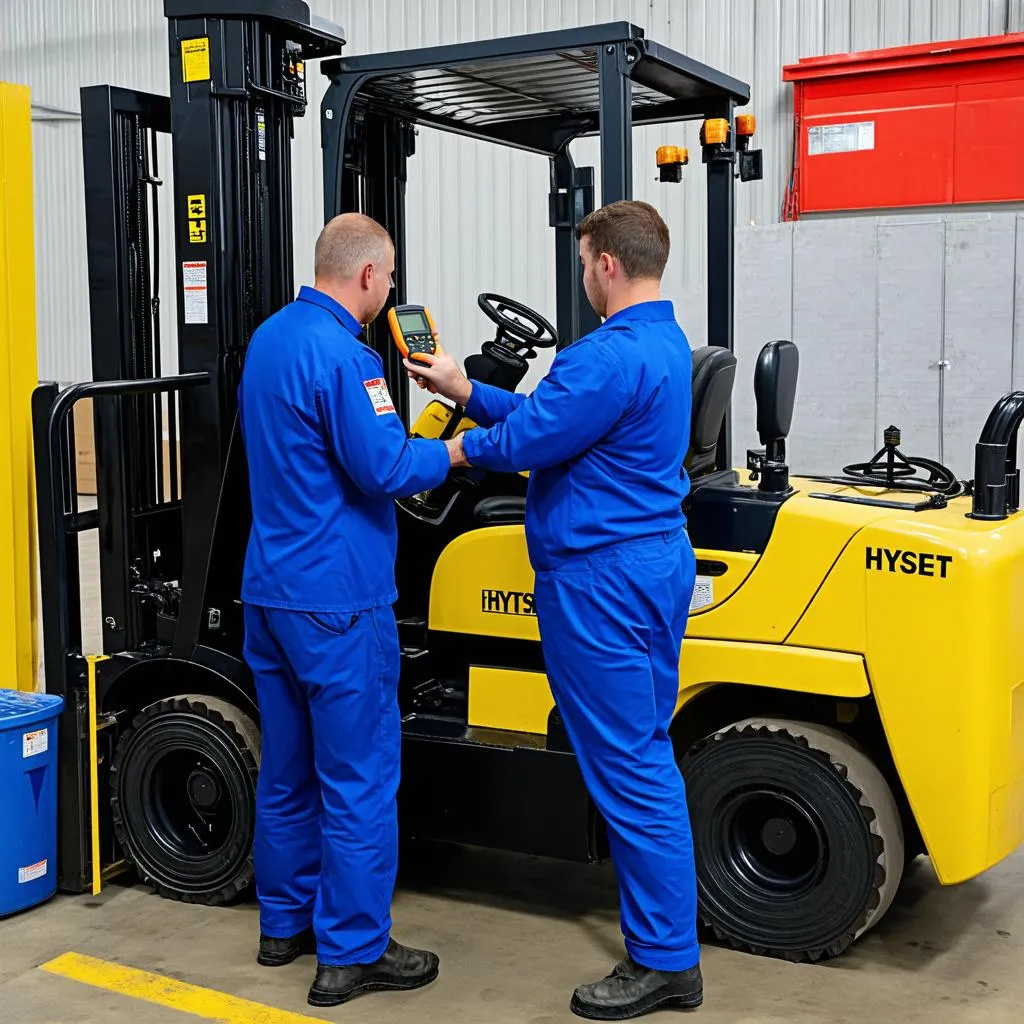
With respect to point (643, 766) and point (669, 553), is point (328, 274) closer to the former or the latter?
point (669, 553)

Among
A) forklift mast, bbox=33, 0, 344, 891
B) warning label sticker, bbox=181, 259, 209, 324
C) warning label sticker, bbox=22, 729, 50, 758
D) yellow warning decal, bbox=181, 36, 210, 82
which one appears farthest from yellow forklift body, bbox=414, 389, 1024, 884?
yellow warning decal, bbox=181, 36, 210, 82

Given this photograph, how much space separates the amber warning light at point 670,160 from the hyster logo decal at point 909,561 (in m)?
1.39

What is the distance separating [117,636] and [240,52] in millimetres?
1836

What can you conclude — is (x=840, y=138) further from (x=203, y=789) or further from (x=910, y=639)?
(x=203, y=789)

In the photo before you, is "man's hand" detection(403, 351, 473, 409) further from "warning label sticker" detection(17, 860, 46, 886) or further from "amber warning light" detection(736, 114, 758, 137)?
"warning label sticker" detection(17, 860, 46, 886)

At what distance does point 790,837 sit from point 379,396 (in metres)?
1.68

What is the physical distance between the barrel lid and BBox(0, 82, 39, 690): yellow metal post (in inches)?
25.2

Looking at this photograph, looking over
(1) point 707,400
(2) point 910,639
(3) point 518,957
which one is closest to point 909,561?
(2) point 910,639

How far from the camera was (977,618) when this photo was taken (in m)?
3.53

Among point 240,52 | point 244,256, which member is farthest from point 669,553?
point 240,52

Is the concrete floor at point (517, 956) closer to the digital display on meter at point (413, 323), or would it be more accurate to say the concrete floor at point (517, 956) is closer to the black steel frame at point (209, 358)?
the black steel frame at point (209, 358)

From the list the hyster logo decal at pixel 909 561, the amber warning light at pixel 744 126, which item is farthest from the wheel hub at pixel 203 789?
the amber warning light at pixel 744 126

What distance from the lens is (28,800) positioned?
4.16 metres

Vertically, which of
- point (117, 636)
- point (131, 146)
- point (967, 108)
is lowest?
point (117, 636)
